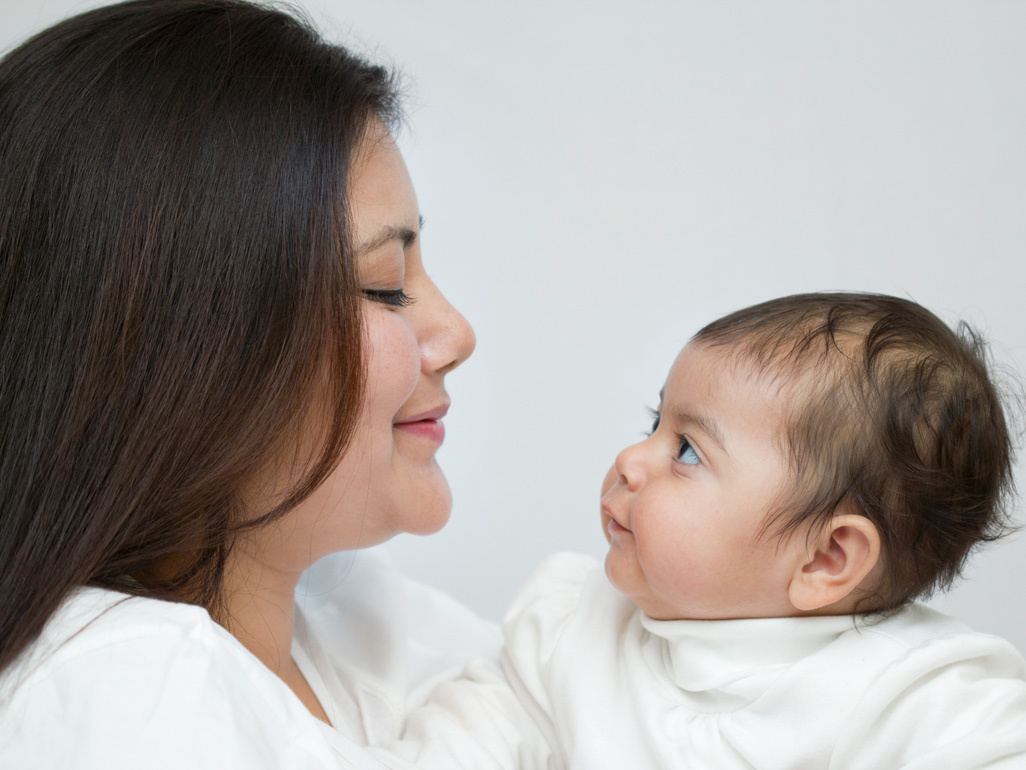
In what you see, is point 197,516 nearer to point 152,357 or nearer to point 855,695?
point 152,357

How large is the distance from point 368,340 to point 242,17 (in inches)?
19.5

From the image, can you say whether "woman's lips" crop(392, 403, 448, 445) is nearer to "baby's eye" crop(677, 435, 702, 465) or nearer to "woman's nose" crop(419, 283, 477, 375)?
"woman's nose" crop(419, 283, 477, 375)

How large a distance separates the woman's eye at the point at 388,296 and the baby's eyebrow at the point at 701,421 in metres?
0.47

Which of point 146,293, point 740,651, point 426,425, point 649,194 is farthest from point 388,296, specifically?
point 649,194

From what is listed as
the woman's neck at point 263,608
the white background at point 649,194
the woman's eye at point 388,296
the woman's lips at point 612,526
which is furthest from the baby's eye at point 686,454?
the white background at point 649,194

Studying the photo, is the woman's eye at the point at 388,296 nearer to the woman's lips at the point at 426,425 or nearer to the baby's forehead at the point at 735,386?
the woman's lips at the point at 426,425

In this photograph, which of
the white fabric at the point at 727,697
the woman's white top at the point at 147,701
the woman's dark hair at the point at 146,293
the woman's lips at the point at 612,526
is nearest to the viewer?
the woman's white top at the point at 147,701

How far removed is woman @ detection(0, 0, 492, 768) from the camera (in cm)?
93

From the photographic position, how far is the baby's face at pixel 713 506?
131 cm

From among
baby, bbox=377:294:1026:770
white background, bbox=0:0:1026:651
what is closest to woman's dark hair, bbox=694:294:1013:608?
baby, bbox=377:294:1026:770

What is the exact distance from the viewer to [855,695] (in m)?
1.23

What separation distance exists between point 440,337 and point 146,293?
0.46 meters

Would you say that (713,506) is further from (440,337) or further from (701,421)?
(440,337)

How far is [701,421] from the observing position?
4.49ft
